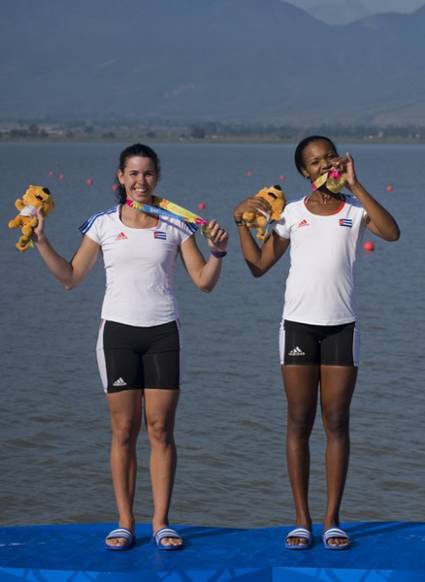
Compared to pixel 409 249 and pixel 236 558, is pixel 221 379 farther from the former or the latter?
pixel 409 249

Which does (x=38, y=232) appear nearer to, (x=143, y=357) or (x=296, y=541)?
(x=143, y=357)

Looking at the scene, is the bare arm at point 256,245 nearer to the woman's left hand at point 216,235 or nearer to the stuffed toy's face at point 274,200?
the stuffed toy's face at point 274,200

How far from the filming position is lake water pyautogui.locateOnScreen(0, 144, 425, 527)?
894 cm

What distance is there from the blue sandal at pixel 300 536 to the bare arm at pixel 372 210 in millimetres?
1342

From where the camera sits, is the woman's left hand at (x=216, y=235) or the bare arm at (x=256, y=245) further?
the bare arm at (x=256, y=245)

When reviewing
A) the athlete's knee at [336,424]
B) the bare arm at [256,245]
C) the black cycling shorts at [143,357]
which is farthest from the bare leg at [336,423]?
the black cycling shorts at [143,357]

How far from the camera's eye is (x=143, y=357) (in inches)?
223

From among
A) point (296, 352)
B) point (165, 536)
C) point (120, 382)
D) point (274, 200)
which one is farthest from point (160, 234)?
point (165, 536)

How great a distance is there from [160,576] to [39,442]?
17.0ft

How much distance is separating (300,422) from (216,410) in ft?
18.5

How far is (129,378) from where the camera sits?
5.63m

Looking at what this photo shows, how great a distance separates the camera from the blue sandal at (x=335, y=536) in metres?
5.55

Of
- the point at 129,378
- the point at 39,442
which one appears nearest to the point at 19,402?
the point at 39,442

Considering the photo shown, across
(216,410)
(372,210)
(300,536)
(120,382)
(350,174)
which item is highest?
(350,174)
